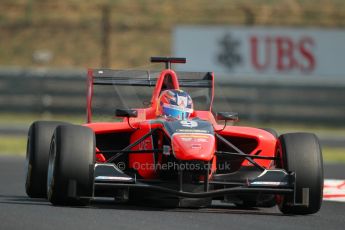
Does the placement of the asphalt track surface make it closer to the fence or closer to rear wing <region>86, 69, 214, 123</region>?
rear wing <region>86, 69, 214, 123</region>

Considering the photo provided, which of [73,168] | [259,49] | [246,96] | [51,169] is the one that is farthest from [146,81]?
[259,49]

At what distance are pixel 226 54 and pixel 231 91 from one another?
1702mm

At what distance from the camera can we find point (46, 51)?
111ft

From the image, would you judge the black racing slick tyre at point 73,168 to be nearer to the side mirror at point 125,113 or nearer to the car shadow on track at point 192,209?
the car shadow on track at point 192,209

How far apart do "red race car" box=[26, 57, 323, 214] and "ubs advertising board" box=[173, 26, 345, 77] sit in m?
15.9

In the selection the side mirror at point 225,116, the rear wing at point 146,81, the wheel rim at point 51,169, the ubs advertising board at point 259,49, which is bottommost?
the wheel rim at point 51,169

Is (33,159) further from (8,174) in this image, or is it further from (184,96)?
(8,174)

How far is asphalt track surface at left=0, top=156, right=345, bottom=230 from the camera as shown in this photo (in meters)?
8.51

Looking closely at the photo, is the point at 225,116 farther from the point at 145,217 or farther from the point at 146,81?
the point at 145,217

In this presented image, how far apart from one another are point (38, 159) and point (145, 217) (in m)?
1.90

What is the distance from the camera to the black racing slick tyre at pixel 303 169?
9.73 metres

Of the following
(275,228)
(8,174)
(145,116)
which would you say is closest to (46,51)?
(8,174)

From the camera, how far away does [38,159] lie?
10664mm

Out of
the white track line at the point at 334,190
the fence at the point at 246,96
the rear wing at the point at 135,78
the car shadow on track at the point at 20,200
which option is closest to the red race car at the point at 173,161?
the car shadow on track at the point at 20,200
